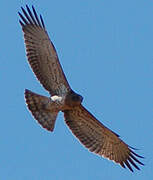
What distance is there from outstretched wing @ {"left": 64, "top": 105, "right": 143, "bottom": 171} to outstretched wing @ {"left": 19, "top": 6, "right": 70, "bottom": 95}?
0.69 meters

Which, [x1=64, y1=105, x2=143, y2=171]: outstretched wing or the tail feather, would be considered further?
[x1=64, y1=105, x2=143, y2=171]: outstretched wing

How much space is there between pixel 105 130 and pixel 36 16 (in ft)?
9.59

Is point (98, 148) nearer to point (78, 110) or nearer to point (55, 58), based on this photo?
point (78, 110)

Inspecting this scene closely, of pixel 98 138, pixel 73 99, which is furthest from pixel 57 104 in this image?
pixel 98 138

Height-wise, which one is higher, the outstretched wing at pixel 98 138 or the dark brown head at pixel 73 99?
the dark brown head at pixel 73 99

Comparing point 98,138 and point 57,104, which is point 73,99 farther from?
point 98,138

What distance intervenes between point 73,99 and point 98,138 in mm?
1361

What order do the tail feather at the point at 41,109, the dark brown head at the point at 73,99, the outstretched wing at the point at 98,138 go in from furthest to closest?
the outstretched wing at the point at 98,138 → the dark brown head at the point at 73,99 → the tail feather at the point at 41,109

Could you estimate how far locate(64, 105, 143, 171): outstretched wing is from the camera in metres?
13.9

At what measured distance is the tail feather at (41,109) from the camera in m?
13.2

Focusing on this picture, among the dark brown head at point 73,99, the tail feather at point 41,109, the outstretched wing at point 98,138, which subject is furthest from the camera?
the outstretched wing at point 98,138

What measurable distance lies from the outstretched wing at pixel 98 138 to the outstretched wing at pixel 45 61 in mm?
686

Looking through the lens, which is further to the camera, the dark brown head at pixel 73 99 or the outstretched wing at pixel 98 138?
the outstretched wing at pixel 98 138

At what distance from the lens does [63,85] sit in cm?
1349
